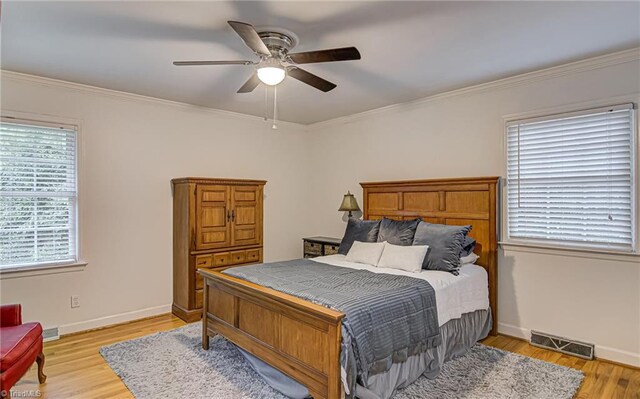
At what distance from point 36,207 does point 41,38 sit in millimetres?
1715

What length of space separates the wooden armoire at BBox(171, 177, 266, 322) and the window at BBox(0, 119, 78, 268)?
1.07 m

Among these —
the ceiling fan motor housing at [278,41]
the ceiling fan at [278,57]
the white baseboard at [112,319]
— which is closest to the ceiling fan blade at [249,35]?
the ceiling fan at [278,57]

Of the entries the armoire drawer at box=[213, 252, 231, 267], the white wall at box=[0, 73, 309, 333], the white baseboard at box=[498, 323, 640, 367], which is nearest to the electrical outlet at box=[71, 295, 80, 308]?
the white wall at box=[0, 73, 309, 333]

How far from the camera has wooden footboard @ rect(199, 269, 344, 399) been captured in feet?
7.36

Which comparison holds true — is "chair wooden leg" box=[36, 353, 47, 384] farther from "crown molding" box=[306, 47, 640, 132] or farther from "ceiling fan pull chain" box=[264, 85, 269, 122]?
"crown molding" box=[306, 47, 640, 132]

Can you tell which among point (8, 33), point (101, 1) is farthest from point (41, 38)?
point (101, 1)

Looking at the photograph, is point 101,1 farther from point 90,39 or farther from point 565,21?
point 565,21

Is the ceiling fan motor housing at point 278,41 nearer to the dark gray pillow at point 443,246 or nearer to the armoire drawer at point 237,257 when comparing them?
the dark gray pillow at point 443,246

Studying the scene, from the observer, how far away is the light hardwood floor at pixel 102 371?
8.76 ft

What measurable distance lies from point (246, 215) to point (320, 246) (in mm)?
1148

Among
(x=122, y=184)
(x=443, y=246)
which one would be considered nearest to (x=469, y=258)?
(x=443, y=246)

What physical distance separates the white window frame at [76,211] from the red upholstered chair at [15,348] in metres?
0.86

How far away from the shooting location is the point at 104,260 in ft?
13.2

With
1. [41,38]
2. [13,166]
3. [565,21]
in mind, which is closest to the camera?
[565,21]
